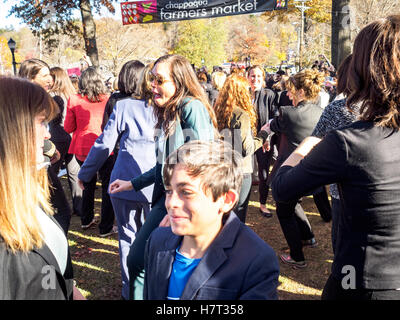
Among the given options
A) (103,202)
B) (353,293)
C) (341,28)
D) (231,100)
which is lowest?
(103,202)

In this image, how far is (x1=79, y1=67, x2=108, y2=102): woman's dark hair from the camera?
421 centimetres

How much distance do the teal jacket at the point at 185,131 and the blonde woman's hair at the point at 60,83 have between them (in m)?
2.96

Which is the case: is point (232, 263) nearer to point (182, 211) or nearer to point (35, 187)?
point (182, 211)

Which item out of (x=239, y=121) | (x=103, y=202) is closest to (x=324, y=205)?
(x=239, y=121)

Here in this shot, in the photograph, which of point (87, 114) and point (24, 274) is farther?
point (87, 114)

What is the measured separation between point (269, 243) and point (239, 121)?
1654 millimetres

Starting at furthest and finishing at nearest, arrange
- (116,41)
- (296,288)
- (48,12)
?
(116,41) < (48,12) < (296,288)

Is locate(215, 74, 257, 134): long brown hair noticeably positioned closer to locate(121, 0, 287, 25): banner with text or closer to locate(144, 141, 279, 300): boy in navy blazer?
locate(144, 141, 279, 300): boy in navy blazer

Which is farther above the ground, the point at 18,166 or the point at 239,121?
the point at 18,166

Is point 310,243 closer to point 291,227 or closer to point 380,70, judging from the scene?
point 291,227

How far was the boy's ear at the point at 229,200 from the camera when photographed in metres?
1.66

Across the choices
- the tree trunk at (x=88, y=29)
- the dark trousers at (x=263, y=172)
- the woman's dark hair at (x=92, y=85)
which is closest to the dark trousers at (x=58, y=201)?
the woman's dark hair at (x=92, y=85)

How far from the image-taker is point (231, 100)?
3.87 meters
